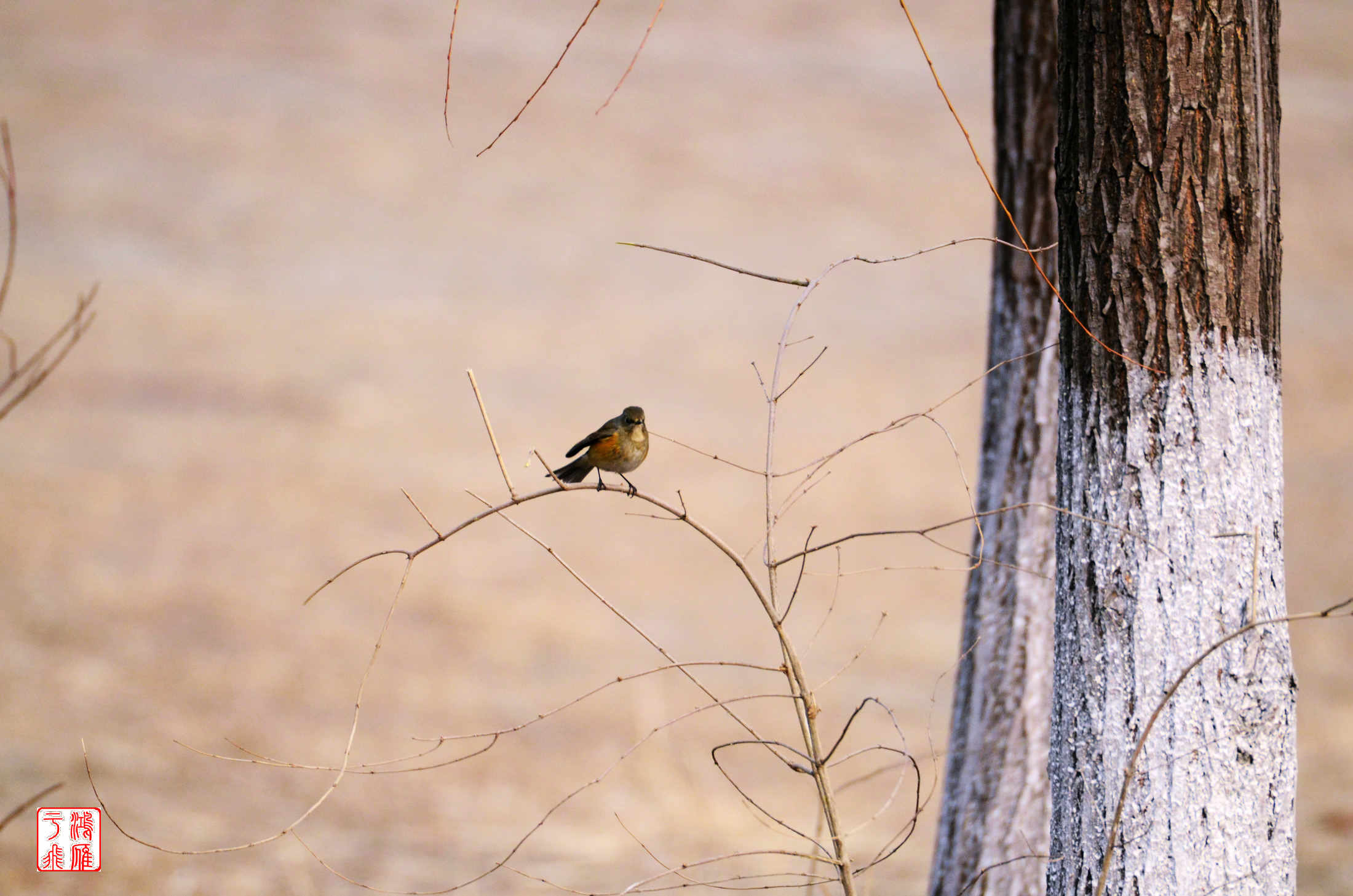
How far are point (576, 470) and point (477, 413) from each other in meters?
11.1

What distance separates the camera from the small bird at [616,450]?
323 centimetres

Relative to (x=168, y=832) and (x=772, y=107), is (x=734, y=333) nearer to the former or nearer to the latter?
(x=772, y=107)

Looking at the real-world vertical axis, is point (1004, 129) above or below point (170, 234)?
below

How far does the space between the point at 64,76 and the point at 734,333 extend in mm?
12968

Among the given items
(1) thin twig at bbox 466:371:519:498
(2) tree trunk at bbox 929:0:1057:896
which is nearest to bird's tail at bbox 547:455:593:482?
(1) thin twig at bbox 466:371:519:498

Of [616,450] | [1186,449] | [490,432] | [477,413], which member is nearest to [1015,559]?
[616,450]

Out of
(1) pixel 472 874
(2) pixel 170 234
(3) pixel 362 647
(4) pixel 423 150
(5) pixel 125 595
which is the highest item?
(4) pixel 423 150

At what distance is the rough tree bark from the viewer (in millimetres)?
2160

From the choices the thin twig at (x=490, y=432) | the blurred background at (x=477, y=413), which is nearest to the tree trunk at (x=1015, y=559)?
the blurred background at (x=477, y=413)

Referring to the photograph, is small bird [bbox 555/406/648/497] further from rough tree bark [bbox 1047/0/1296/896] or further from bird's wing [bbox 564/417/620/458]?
rough tree bark [bbox 1047/0/1296/896]

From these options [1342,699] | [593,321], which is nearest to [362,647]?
[1342,699]

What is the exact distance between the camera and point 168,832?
5699mm

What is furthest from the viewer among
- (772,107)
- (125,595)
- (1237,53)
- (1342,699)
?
(772,107)

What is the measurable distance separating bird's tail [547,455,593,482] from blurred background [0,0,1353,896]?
4.33 ft
